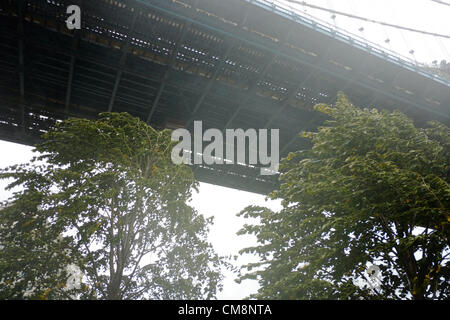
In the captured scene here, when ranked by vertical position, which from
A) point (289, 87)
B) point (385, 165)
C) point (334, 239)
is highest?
point (289, 87)

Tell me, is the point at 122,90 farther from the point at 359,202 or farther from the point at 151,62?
the point at 359,202

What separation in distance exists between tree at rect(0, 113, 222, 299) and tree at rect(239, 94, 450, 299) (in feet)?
5.96

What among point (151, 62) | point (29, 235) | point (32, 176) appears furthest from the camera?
point (151, 62)

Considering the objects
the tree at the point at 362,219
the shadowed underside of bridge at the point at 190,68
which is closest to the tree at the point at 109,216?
the tree at the point at 362,219

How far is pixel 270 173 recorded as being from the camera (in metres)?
18.4

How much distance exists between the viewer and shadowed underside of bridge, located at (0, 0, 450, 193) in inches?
392

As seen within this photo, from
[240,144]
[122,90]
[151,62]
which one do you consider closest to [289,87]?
[240,144]

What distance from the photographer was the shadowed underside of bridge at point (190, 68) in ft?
32.7

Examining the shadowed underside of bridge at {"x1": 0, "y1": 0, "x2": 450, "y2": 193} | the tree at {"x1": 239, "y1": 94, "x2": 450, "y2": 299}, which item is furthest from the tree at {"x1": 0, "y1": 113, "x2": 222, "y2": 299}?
the shadowed underside of bridge at {"x1": 0, "y1": 0, "x2": 450, "y2": 193}

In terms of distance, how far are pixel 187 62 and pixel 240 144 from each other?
613 centimetres

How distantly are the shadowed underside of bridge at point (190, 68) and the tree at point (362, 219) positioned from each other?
22.0 ft

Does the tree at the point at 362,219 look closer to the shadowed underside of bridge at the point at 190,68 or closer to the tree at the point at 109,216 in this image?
the tree at the point at 109,216

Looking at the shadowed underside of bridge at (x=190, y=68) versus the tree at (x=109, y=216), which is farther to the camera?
the shadowed underside of bridge at (x=190, y=68)

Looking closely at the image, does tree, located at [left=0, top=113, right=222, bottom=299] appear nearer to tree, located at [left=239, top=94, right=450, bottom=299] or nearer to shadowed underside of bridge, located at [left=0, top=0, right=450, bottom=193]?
tree, located at [left=239, top=94, right=450, bottom=299]
